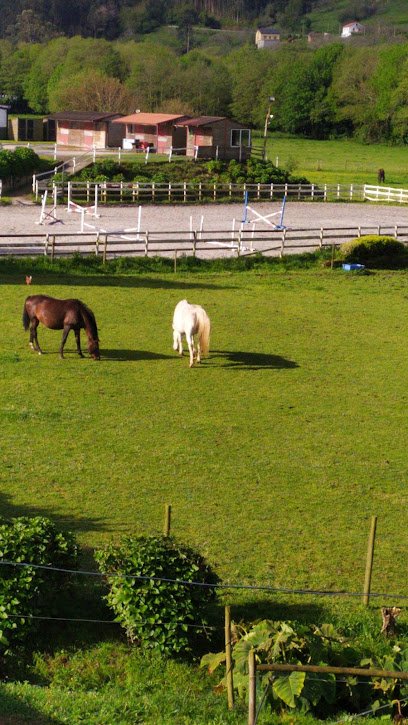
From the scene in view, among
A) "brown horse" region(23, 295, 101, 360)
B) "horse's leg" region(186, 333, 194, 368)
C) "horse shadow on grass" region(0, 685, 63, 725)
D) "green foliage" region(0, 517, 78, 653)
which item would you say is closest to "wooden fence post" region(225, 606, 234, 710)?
"horse shadow on grass" region(0, 685, 63, 725)

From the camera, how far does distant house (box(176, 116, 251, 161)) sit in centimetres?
6856

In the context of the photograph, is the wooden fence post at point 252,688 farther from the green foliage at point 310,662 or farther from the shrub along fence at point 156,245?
the shrub along fence at point 156,245

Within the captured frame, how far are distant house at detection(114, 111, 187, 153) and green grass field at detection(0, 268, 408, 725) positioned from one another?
48.3 m

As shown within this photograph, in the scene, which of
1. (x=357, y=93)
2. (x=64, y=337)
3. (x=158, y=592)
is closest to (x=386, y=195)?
(x=64, y=337)

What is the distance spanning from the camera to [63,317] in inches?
783

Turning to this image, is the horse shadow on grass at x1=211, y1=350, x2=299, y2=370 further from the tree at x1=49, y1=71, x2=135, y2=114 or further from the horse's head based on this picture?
the tree at x1=49, y1=71, x2=135, y2=114

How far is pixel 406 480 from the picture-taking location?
1443cm

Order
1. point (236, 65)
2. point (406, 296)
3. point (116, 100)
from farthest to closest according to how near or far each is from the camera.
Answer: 1. point (236, 65)
2. point (116, 100)
3. point (406, 296)

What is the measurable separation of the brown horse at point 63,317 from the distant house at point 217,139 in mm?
49173

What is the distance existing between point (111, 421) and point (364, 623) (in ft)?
23.4

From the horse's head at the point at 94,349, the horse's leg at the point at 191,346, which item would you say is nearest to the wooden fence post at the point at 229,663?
the horse's leg at the point at 191,346

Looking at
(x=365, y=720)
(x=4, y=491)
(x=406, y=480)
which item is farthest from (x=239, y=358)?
(x=365, y=720)

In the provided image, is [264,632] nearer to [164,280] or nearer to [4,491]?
[4,491]

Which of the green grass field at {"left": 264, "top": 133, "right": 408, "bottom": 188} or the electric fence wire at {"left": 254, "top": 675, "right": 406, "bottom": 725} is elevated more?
the green grass field at {"left": 264, "top": 133, "right": 408, "bottom": 188}
